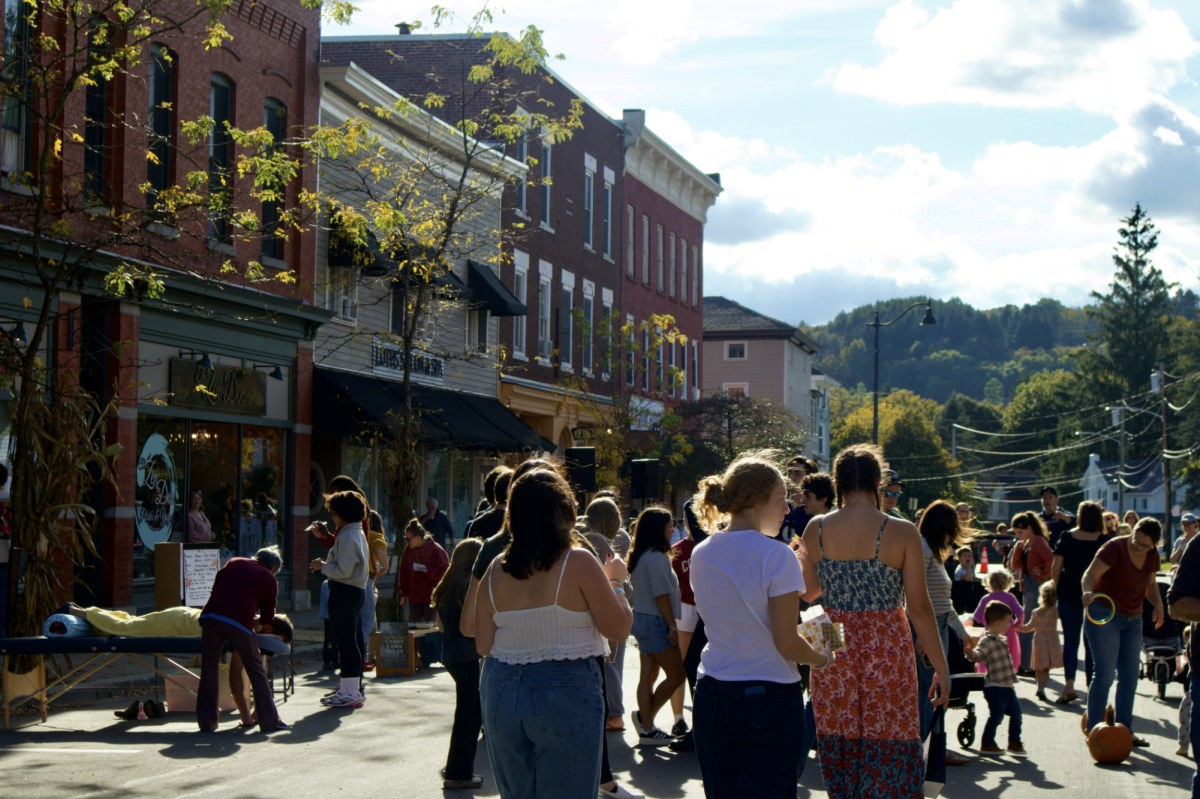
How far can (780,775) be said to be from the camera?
4902 millimetres

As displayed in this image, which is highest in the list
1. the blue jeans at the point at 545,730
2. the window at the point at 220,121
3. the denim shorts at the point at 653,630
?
the window at the point at 220,121

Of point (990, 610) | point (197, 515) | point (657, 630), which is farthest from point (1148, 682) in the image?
point (197, 515)

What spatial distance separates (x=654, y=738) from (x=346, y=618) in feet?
9.87

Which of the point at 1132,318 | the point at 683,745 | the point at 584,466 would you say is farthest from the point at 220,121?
the point at 1132,318

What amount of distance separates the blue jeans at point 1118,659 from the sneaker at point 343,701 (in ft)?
20.0

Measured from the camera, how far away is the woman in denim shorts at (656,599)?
9.03 meters

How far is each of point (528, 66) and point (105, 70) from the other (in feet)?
24.7

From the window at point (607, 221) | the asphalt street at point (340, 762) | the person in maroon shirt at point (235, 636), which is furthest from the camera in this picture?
the window at point (607, 221)

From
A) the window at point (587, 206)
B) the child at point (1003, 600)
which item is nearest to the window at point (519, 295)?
the window at point (587, 206)

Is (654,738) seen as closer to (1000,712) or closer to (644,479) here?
(1000,712)

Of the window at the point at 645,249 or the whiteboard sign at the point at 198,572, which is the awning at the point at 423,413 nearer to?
the whiteboard sign at the point at 198,572

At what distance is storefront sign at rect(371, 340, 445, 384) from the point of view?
2406cm

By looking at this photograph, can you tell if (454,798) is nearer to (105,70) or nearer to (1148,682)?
(105,70)

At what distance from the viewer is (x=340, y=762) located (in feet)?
28.5
